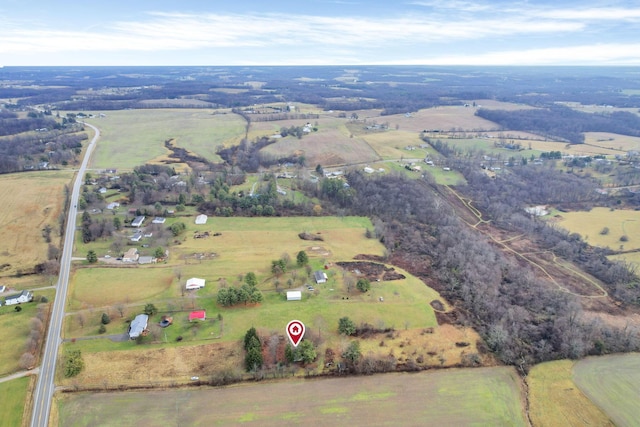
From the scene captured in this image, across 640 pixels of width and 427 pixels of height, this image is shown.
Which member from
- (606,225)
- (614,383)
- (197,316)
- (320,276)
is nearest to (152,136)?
(320,276)

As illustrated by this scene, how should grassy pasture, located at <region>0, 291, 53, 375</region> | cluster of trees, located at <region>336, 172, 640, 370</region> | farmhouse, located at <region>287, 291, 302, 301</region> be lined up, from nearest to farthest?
grassy pasture, located at <region>0, 291, 53, 375</region> → cluster of trees, located at <region>336, 172, 640, 370</region> → farmhouse, located at <region>287, 291, 302, 301</region>

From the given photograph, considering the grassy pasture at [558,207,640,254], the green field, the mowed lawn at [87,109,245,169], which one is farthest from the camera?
the mowed lawn at [87,109,245,169]

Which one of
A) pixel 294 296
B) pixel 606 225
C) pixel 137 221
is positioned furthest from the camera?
pixel 606 225

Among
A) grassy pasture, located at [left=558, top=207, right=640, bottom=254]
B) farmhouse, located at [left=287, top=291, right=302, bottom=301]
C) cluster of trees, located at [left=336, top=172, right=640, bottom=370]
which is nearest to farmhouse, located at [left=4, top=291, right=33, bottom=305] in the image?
farmhouse, located at [left=287, top=291, right=302, bottom=301]

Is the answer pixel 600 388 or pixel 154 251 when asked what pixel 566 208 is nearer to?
pixel 600 388

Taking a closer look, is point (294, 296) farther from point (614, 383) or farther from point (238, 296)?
point (614, 383)

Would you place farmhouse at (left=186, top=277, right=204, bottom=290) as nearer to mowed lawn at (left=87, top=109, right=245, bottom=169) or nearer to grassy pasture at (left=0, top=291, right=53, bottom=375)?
grassy pasture at (left=0, top=291, right=53, bottom=375)

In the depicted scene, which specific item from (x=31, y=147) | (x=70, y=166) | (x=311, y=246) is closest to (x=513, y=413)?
(x=311, y=246)
